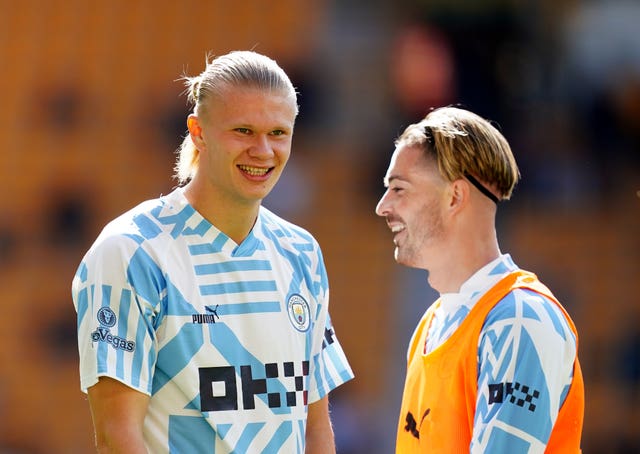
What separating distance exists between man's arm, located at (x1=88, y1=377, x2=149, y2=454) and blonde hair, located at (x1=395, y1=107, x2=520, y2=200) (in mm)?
1030

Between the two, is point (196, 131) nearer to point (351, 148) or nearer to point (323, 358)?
point (323, 358)

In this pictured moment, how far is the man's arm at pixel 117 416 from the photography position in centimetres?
238

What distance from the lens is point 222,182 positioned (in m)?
2.66

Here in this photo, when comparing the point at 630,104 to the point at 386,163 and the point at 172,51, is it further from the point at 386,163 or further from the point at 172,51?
the point at 172,51

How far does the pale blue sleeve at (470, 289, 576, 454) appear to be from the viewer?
2535 mm

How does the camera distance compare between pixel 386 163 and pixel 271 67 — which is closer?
pixel 271 67

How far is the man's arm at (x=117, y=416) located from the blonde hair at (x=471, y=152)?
1.03 meters

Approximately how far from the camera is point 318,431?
2848 millimetres

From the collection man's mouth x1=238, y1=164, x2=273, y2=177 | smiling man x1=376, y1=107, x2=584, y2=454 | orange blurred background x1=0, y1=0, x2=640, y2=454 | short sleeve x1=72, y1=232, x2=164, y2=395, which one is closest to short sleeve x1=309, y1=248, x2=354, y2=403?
smiling man x1=376, y1=107, x2=584, y2=454

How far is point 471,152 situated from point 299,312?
622mm

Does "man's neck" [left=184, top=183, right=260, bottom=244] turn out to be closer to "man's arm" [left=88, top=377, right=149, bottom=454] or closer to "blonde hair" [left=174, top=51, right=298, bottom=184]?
"blonde hair" [left=174, top=51, right=298, bottom=184]

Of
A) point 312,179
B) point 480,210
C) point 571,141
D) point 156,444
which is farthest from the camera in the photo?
point 312,179

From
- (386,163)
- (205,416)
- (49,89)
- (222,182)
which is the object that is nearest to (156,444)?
(205,416)

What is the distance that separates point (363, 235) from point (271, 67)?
21.4 feet
